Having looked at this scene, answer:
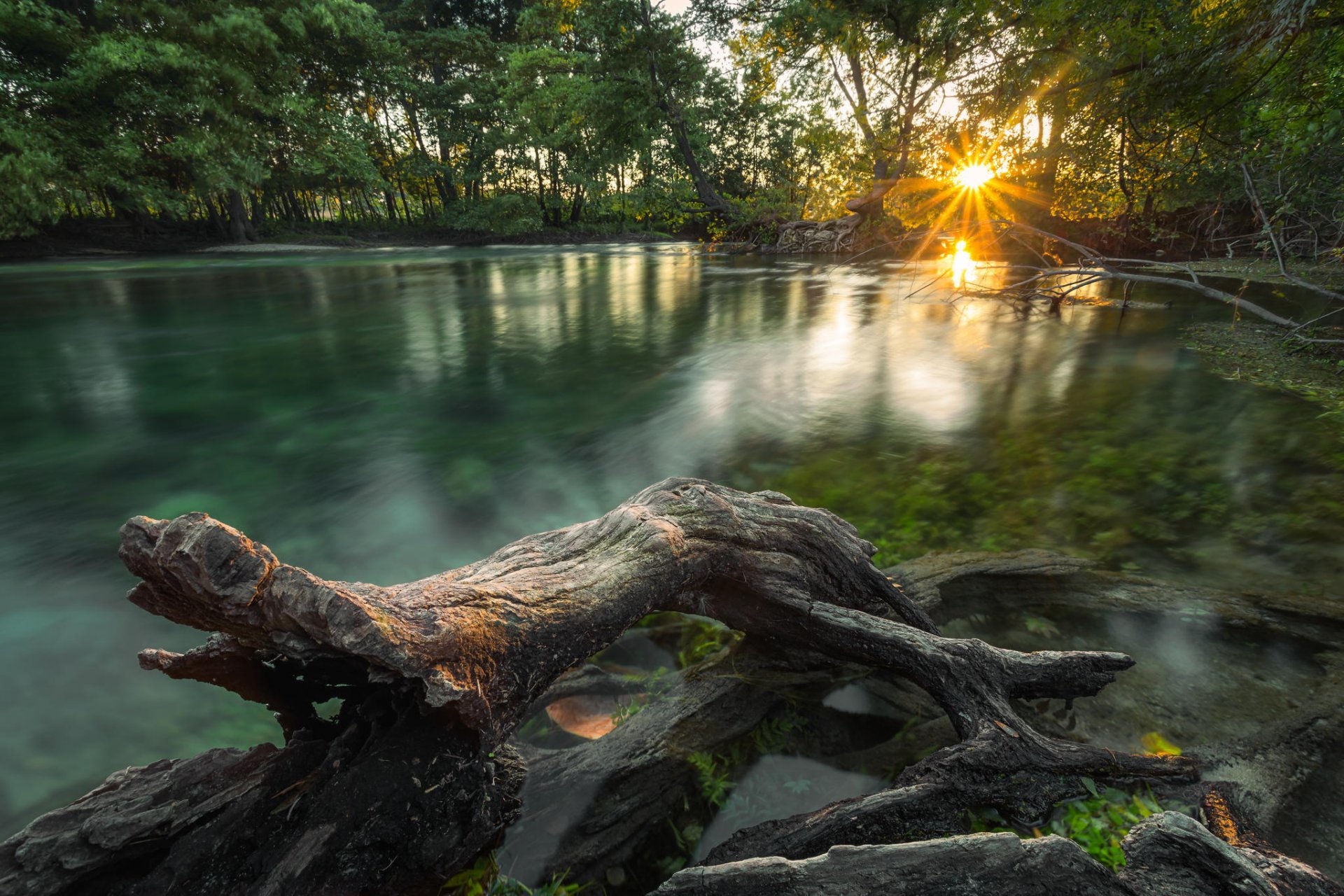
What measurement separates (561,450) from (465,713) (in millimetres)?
5151

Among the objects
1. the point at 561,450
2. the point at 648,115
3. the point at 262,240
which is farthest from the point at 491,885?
the point at 262,240

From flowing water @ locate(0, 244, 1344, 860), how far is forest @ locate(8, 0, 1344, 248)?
9.94 ft

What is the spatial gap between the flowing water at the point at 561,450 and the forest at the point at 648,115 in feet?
9.94

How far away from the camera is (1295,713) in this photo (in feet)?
8.05

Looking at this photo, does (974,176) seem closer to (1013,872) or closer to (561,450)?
(561,450)

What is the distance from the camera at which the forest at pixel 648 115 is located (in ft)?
21.8

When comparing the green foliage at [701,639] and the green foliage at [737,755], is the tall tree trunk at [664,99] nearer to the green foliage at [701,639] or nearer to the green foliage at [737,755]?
the green foliage at [701,639]

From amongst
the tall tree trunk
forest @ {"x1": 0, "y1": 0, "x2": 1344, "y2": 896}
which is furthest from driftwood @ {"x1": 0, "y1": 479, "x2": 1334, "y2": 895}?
the tall tree trunk

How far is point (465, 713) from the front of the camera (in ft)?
5.42

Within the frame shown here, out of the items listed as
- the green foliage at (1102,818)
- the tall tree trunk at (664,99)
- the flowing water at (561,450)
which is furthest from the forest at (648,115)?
the green foliage at (1102,818)

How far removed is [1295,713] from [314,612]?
3699 mm

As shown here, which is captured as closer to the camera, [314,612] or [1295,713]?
[314,612]

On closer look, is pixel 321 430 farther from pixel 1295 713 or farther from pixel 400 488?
pixel 1295 713

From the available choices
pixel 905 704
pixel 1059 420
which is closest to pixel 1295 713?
pixel 905 704
